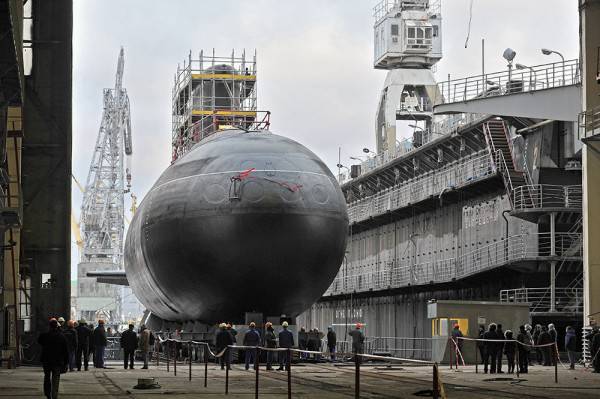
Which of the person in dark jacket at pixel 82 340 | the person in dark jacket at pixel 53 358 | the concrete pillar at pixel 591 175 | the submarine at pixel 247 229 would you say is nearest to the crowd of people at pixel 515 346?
the concrete pillar at pixel 591 175

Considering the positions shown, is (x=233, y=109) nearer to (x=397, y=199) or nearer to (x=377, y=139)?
(x=377, y=139)

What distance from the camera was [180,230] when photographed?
30016 millimetres

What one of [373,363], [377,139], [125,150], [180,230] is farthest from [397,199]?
[125,150]

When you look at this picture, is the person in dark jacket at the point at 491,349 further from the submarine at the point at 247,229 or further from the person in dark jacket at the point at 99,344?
the person in dark jacket at the point at 99,344

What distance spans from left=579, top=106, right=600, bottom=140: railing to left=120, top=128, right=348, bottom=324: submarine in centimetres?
709

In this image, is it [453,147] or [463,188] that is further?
[453,147]

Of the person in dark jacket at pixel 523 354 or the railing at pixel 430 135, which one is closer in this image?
the person in dark jacket at pixel 523 354

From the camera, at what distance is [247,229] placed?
28844 mm

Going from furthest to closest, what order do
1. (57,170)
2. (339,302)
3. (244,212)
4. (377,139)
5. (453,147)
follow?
(377,139)
(339,302)
(453,147)
(57,170)
(244,212)

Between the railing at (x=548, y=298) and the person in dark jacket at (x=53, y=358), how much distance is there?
28.1 metres

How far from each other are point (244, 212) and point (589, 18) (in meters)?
12.2

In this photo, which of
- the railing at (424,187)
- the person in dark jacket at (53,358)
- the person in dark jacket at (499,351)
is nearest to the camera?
the person in dark jacket at (53,358)

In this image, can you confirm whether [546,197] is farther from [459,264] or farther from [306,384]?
[306,384]

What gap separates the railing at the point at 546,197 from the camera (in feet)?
144
